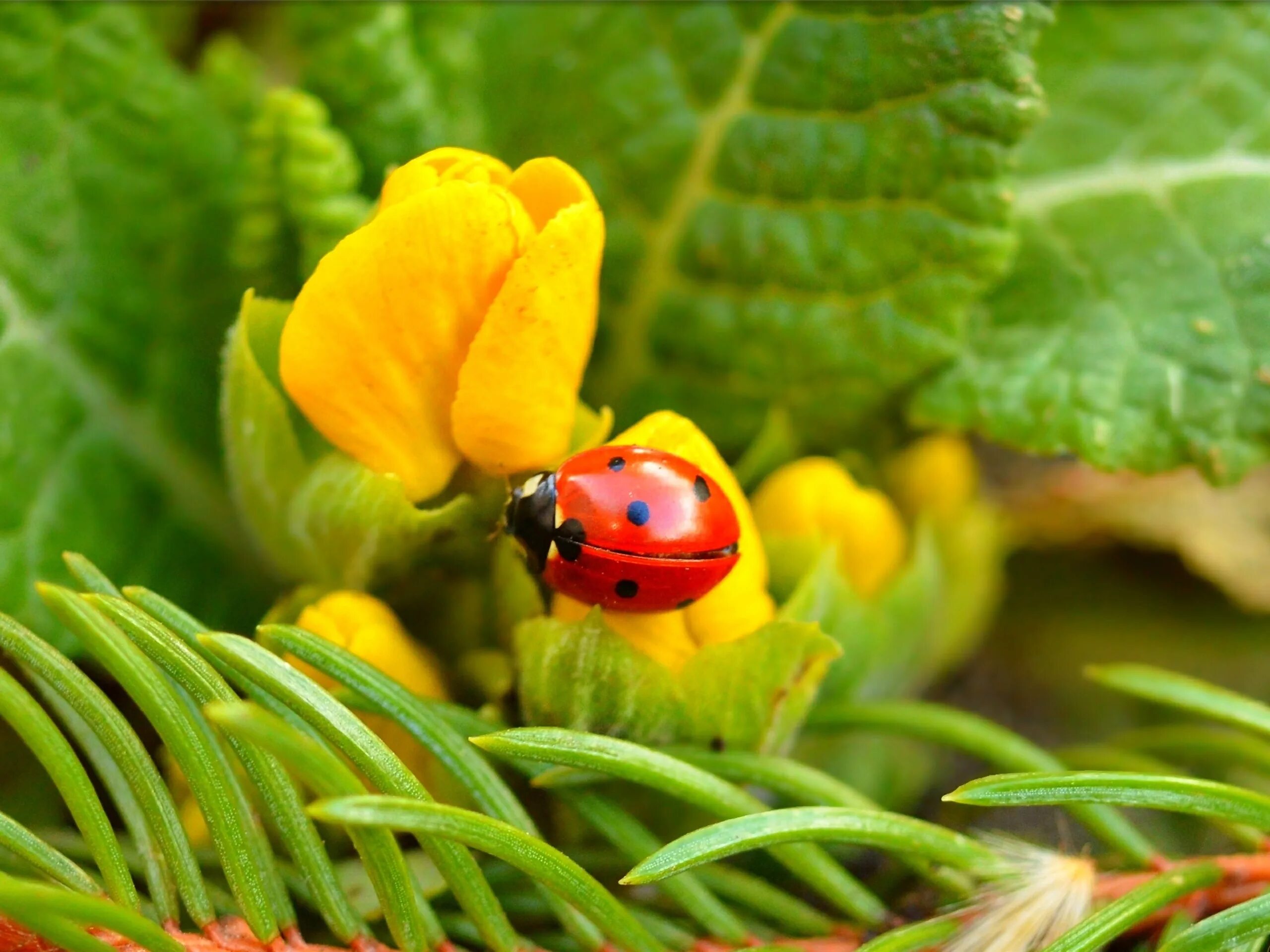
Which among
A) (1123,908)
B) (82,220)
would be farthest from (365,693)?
(82,220)

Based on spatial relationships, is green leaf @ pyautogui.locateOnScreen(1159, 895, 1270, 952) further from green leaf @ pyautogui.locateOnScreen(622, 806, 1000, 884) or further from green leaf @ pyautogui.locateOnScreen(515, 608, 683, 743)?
green leaf @ pyautogui.locateOnScreen(515, 608, 683, 743)

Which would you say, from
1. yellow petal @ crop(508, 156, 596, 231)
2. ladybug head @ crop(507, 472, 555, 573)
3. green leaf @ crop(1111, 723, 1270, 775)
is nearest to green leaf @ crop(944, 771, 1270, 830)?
green leaf @ crop(1111, 723, 1270, 775)

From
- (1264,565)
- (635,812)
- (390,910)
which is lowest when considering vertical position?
(1264,565)

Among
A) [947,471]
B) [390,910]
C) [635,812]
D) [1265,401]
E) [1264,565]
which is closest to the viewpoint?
[390,910]

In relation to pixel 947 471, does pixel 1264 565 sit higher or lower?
lower

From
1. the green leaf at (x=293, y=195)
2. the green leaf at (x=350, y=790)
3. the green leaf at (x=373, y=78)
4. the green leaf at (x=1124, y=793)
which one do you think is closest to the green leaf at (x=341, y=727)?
the green leaf at (x=350, y=790)

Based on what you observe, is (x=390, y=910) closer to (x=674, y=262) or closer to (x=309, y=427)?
(x=309, y=427)
